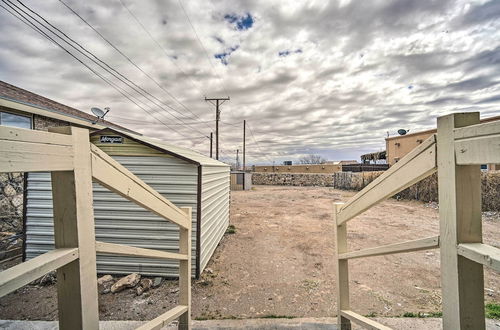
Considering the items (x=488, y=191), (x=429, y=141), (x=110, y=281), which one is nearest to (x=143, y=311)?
(x=110, y=281)

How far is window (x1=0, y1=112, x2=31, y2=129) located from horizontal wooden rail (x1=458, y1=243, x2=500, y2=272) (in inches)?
352

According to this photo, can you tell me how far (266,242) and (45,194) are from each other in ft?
17.3

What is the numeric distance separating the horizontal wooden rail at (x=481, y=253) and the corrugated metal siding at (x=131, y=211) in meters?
4.08

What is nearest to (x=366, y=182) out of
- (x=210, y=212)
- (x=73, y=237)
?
(x=210, y=212)

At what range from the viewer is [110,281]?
4.20 metres

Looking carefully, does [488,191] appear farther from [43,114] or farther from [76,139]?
[43,114]

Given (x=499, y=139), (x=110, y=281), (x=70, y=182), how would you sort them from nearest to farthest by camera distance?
(x=499, y=139)
(x=70, y=182)
(x=110, y=281)

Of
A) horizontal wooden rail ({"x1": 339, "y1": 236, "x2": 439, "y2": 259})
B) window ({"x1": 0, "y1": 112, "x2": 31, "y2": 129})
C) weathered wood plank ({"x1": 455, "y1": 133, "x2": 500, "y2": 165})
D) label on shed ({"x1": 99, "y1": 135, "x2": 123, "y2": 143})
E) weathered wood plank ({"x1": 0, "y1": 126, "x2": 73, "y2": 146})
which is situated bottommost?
horizontal wooden rail ({"x1": 339, "y1": 236, "x2": 439, "y2": 259})

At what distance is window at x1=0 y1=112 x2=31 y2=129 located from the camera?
19.7 ft

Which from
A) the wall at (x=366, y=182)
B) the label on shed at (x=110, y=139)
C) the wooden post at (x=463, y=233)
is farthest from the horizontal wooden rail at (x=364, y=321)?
the wall at (x=366, y=182)

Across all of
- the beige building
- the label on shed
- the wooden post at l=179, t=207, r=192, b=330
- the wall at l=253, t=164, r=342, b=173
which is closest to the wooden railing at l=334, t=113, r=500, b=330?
the wooden post at l=179, t=207, r=192, b=330

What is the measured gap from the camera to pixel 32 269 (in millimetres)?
686

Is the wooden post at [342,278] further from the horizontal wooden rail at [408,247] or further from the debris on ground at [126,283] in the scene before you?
the debris on ground at [126,283]

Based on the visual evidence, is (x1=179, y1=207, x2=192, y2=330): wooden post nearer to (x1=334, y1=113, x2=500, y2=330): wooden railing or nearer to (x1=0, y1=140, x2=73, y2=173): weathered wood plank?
(x1=0, y1=140, x2=73, y2=173): weathered wood plank
